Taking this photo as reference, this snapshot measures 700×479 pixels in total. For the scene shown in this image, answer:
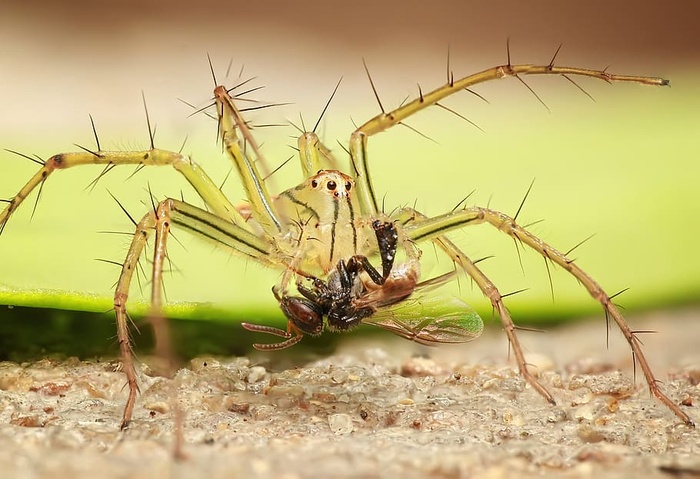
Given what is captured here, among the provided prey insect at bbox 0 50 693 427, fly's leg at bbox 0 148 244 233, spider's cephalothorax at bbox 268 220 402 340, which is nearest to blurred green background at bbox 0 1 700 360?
fly's leg at bbox 0 148 244 233

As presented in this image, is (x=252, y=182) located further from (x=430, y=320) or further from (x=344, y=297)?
(x=430, y=320)

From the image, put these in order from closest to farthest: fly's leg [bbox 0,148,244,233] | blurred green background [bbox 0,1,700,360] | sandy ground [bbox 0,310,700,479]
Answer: sandy ground [bbox 0,310,700,479]
fly's leg [bbox 0,148,244,233]
blurred green background [bbox 0,1,700,360]

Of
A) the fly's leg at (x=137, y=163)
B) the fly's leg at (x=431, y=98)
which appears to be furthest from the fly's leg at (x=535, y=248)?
the fly's leg at (x=137, y=163)

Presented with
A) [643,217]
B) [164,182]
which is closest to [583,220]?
[643,217]

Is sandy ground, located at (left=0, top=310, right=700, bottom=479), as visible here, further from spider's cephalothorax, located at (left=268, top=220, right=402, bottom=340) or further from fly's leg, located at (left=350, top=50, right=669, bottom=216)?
fly's leg, located at (left=350, top=50, right=669, bottom=216)

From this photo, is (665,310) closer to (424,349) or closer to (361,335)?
(424,349)
